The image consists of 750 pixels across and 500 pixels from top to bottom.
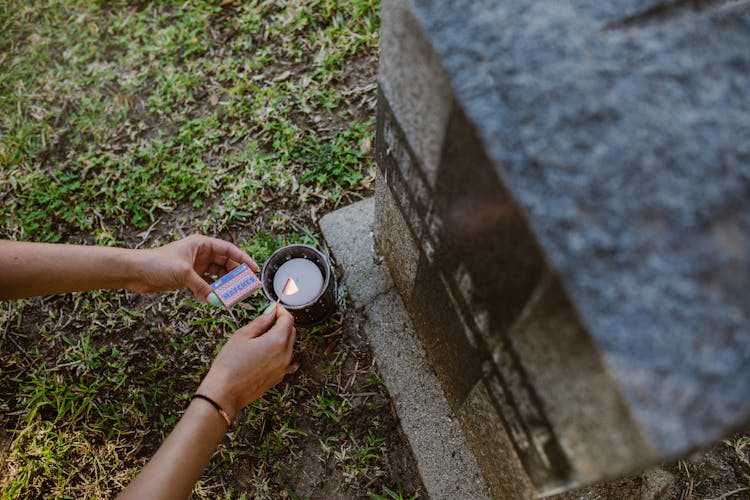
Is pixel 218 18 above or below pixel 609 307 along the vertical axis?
above

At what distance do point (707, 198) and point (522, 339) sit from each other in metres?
0.49

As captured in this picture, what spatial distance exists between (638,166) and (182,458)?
173 centimetres

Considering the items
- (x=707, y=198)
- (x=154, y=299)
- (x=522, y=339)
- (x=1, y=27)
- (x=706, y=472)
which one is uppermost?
(x=1, y=27)

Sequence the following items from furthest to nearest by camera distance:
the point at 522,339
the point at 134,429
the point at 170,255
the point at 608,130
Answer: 1. the point at 134,429
2. the point at 170,255
3. the point at 522,339
4. the point at 608,130

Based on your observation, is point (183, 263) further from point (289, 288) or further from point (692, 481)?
point (692, 481)

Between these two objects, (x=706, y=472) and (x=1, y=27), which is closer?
(x=706, y=472)

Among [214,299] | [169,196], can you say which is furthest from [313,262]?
[169,196]

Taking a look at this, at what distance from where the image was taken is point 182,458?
5.75 feet

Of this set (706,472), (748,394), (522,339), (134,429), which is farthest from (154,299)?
(706,472)

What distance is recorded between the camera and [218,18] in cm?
348

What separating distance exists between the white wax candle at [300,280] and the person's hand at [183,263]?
0.46ft

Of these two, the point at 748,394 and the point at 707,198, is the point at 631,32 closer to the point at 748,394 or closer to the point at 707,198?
the point at 707,198

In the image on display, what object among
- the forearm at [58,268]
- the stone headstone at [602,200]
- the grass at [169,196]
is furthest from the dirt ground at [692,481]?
the forearm at [58,268]

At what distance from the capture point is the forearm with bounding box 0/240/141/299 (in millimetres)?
1979
